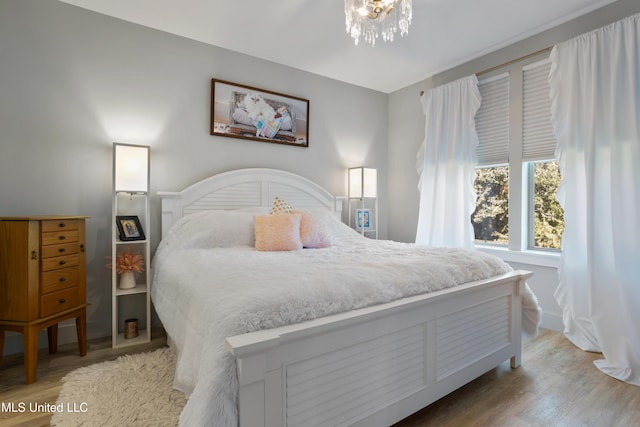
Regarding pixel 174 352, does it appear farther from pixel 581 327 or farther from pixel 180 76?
pixel 581 327

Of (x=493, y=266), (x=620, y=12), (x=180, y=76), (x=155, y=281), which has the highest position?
(x=620, y=12)

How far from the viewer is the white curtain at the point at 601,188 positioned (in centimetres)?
214

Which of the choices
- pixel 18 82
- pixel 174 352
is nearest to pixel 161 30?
pixel 18 82

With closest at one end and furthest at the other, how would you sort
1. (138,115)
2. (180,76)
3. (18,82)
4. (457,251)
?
(457,251) < (18,82) < (138,115) < (180,76)

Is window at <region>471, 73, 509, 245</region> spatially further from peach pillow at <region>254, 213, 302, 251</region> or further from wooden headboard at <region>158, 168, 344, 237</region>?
peach pillow at <region>254, 213, 302, 251</region>

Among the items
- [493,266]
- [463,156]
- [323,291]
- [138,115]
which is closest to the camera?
[323,291]

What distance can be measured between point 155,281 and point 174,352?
51 centimetres

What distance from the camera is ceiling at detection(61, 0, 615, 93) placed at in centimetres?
A: 244

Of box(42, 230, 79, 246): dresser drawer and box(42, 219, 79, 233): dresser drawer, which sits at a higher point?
box(42, 219, 79, 233): dresser drawer

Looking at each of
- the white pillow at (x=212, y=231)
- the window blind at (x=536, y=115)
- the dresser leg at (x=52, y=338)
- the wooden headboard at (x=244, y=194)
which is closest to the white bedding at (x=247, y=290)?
the white pillow at (x=212, y=231)

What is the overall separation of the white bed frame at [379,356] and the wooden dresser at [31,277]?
1645mm

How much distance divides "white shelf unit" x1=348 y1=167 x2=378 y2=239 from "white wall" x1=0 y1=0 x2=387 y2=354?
1099 millimetres

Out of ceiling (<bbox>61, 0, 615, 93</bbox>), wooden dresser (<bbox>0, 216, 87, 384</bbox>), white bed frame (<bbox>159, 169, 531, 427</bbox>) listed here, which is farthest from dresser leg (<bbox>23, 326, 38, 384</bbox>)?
ceiling (<bbox>61, 0, 615, 93</bbox>)

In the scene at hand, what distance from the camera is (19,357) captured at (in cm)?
220
